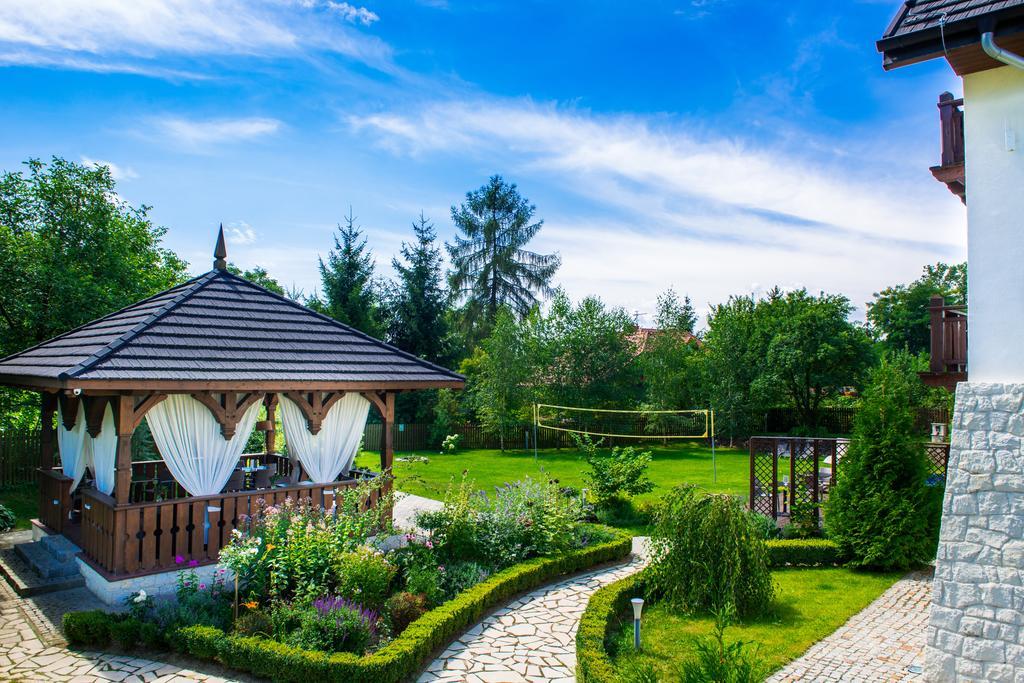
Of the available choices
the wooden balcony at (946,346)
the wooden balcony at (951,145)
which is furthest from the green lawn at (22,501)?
the wooden balcony at (951,145)

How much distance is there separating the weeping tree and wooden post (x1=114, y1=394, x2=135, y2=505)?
2729cm

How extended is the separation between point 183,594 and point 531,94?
36.6 ft

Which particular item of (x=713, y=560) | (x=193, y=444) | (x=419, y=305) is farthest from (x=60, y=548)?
(x=419, y=305)

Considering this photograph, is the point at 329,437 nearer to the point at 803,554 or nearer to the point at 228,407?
the point at 228,407

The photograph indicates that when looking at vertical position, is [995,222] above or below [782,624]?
above

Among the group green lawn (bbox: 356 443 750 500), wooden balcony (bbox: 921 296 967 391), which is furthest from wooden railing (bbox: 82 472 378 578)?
wooden balcony (bbox: 921 296 967 391)

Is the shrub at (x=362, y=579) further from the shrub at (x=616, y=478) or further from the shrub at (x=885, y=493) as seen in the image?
the shrub at (x=885, y=493)

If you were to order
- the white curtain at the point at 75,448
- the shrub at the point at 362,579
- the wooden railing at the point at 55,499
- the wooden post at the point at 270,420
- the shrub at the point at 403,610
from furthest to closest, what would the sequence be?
the wooden post at the point at 270,420 → the wooden railing at the point at 55,499 → the white curtain at the point at 75,448 → the shrub at the point at 362,579 → the shrub at the point at 403,610

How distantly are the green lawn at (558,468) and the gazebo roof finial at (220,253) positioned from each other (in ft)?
21.3

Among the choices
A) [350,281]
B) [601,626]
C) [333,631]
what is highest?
[350,281]

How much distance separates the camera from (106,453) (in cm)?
883

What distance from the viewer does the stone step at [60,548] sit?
8930 millimetres

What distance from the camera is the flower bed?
19.9 feet

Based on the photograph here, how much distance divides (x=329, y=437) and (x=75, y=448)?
375cm
